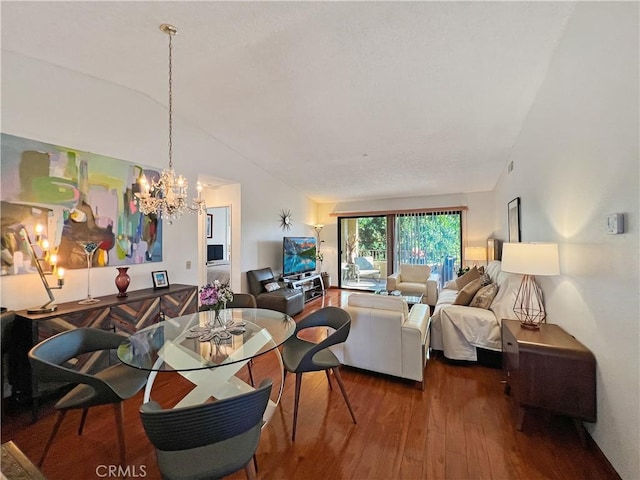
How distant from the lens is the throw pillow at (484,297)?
3104mm

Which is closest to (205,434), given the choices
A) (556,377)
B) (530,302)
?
(556,377)

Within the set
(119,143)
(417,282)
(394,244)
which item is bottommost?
(417,282)

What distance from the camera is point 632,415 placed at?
1.41 meters

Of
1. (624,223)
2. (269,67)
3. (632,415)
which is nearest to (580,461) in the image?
(632,415)

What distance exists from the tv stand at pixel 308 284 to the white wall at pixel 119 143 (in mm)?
826

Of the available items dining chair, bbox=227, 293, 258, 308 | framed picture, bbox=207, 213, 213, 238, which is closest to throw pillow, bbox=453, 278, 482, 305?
dining chair, bbox=227, 293, 258, 308

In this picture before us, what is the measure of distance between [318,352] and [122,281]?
2.29 meters

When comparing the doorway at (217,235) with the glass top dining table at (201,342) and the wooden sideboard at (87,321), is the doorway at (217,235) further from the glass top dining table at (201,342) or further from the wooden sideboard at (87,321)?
the glass top dining table at (201,342)

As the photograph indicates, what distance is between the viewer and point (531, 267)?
2.17 m

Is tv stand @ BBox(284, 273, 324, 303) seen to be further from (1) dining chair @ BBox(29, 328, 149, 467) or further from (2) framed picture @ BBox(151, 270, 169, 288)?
(1) dining chair @ BBox(29, 328, 149, 467)

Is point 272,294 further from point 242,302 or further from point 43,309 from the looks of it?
point 43,309

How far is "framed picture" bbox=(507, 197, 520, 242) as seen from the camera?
12.1ft

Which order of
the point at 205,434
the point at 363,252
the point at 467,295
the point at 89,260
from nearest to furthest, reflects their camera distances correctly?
the point at 205,434 → the point at 89,260 → the point at 467,295 → the point at 363,252

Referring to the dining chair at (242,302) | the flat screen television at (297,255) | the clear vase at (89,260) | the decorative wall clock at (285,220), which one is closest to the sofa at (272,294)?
the flat screen television at (297,255)
